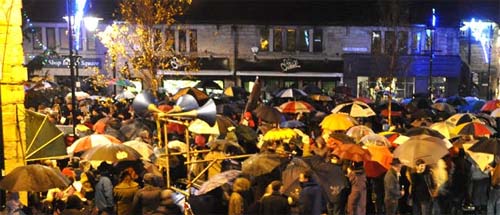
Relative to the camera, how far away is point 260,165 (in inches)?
360

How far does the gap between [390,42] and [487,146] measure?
90.2ft

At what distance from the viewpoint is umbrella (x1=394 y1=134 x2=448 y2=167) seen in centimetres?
959

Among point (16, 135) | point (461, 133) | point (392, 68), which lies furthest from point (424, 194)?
point (392, 68)

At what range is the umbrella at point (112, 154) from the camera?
9.03 m

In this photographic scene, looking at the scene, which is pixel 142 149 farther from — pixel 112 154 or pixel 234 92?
pixel 234 92

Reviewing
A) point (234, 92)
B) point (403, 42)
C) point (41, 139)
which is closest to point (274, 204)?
point (41, 139)

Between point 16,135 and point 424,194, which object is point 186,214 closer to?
point 16,135

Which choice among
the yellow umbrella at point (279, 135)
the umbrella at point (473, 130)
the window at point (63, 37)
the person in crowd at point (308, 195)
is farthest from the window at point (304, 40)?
the person in crowd at point (308, 195)

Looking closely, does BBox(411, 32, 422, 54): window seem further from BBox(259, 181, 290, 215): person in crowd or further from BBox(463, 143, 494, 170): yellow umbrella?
BBox(259, 181, 290, 215): person in crowd

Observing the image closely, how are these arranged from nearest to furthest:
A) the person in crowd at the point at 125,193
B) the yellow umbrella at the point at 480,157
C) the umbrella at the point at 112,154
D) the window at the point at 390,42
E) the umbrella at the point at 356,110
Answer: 1. the person in crowd at the point at 125,193
2. the umbrella at the point at 112,154
3. the yellow umbrella at the point at 480,157
4. the umbrella at the point at 356,110
5. the window at the point at 390,42

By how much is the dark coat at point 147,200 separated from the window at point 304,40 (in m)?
31.2

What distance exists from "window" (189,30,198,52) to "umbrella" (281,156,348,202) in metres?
30.0

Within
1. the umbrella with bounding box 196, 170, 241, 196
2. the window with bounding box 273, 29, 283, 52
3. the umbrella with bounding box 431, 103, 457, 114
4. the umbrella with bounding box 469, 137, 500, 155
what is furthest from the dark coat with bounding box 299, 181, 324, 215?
the window with bounding box 273, 29, 283, 52

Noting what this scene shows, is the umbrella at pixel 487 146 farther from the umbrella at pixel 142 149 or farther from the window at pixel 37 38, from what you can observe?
the window at pixel 37 38
